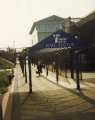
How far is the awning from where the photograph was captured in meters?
19.9

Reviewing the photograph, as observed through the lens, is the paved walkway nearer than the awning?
Yes

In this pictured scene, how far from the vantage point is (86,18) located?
1678 inches

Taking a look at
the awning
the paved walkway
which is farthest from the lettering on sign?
the paved walkway

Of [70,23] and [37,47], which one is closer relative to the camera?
[37,47]

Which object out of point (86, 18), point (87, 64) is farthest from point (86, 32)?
point (87, 64)

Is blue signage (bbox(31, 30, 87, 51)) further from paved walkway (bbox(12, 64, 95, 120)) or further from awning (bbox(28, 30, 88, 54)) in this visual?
paved walkway (bbox(12, 64, 95, 120))

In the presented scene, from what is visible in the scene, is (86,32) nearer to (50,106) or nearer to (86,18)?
(86,18)

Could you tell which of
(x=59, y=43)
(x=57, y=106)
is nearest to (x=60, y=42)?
(x=59, y=43)

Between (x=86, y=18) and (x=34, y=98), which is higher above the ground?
(x=86, y=18)

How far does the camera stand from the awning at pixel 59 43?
19.9 meters

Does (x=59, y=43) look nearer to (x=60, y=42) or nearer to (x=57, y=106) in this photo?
(x=60, y=42)

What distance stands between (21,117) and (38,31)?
247 ft

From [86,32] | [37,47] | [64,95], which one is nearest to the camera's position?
[64,95]

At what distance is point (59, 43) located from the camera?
20.2 m
